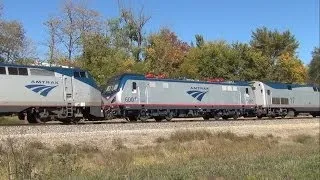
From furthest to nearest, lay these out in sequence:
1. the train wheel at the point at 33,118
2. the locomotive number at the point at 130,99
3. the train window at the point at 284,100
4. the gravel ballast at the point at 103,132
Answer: the train window at the point at 284,100
the locomotive number at the point at 130,99
the train wheel at the point at 33,118
the gravel ballast at the point at 103,132

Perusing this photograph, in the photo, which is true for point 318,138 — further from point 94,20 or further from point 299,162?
point 94,20

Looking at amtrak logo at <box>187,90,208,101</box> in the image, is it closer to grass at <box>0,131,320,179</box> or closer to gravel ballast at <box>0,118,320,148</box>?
gravel ballast at <box>0,118,320,148</box>

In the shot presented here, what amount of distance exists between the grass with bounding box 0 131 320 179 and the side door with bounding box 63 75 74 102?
708cm

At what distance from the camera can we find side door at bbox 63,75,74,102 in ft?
88.0

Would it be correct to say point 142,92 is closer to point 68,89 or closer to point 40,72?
point 68,89

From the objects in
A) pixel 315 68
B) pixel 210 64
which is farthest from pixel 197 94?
pixel 315 68

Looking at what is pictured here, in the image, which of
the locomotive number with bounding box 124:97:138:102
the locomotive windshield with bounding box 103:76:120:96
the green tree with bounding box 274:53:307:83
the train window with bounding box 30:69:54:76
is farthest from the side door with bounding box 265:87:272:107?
the green tree with bounding box 274:53:307:83

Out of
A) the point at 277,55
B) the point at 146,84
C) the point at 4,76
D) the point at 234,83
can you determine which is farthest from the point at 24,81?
the point at 277,55

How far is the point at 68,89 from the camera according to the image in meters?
27.1

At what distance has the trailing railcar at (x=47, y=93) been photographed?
24516 mm

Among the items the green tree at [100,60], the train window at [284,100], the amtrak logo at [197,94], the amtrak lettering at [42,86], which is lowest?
the train window at [284,100]

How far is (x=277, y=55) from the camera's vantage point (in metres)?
84.3

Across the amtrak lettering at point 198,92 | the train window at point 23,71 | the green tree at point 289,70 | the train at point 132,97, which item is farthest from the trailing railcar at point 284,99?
the green tree at point 289,70

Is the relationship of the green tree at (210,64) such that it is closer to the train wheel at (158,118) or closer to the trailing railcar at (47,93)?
the train wheel at (158,118)
